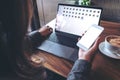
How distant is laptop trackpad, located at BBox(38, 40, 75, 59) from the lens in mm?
884

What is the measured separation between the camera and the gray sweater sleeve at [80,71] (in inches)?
27.7

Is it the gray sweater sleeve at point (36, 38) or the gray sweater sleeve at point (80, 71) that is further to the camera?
the gray sweater sleeve at point (36, 38)

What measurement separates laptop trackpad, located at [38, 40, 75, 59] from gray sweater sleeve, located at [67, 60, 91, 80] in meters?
0.12

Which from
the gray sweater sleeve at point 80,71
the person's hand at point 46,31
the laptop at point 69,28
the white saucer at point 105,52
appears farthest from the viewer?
the person's hand at point 46,31

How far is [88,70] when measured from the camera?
73 cm

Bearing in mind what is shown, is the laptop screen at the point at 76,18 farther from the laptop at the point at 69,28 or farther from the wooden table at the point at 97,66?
the wooden table at the point at 97,66

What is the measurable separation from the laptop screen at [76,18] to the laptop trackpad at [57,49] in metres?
0.15

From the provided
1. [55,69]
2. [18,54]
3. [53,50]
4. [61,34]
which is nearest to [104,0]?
[61,34]

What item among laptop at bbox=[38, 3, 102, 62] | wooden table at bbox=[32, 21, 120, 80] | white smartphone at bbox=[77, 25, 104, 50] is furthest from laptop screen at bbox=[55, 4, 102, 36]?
wooden table at bbox=[32, 21, 120, 80]

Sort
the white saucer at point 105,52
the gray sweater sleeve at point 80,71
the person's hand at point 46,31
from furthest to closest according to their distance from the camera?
the person's hand at point 46,31 → the white saucer at point 105,52 → the gray sweater sleeve at point 80,71

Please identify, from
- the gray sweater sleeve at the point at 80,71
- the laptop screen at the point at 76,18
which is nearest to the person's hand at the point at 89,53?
the gray sweater sleeve at the point at 80,71

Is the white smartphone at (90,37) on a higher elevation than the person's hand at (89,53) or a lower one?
higher

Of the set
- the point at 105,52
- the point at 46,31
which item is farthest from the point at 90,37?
the point at 46,31

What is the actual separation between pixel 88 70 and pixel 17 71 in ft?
1.05
